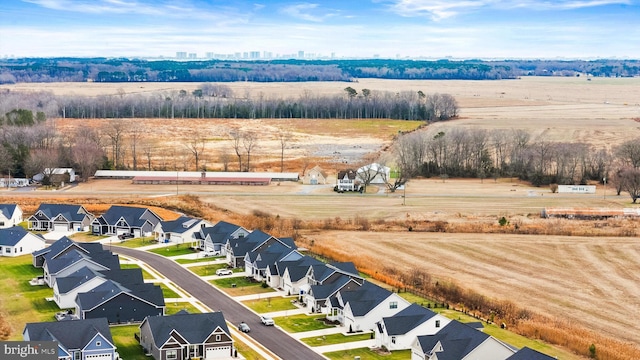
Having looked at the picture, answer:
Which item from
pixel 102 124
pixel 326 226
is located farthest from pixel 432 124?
pixel 326 226

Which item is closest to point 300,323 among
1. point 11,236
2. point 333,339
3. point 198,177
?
point 333,339

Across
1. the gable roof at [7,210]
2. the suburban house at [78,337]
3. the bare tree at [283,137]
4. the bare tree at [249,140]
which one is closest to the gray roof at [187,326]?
the suburban house at [78,337]

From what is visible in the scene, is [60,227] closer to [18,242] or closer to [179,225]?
[18,242]

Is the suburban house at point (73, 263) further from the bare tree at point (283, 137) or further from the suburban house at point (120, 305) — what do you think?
the bare tree at point (283, 137)

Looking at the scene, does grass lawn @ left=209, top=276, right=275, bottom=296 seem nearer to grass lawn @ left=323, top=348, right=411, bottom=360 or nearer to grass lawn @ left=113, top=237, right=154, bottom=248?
grass lawn @ left=323, top=348, right=411, bottom=360

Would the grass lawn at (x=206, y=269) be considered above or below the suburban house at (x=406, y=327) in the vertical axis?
below
